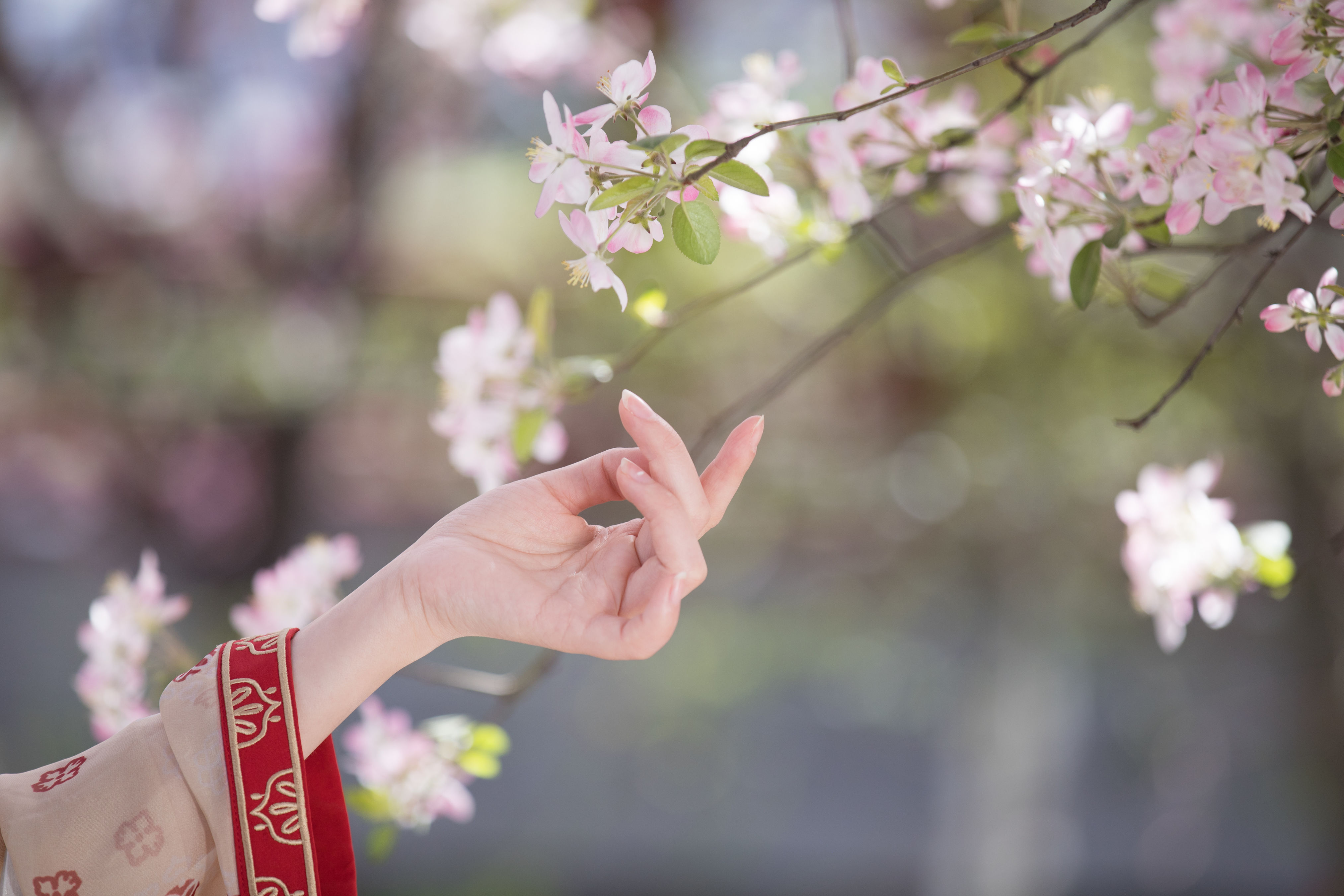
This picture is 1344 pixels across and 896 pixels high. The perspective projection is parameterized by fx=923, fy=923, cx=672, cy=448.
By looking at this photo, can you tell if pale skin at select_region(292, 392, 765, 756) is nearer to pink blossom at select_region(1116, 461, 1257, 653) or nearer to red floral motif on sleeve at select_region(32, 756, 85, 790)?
red floral motif on sleeve at select_region(32, 756, 85, 790)

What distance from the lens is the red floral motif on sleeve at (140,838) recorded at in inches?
24.7

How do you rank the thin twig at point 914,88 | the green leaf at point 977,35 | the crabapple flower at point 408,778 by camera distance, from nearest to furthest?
the thin twig at point 914,88, the green leaf at point 977,35, the crabapple flower at point 408,778

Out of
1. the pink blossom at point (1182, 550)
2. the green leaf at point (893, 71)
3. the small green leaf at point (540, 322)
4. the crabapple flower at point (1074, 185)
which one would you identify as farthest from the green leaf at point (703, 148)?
the pink blossom at point (1182, 550)

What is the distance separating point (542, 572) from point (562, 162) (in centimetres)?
28

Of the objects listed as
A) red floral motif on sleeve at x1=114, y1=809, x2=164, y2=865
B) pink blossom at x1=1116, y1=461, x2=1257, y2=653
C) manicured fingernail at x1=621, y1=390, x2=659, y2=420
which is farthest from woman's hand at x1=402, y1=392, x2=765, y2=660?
pink blossom at x1=1116, y1=461, x2=1257, y2=653

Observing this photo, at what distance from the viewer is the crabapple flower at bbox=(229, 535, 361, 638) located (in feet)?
3.50

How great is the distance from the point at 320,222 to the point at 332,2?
2303 mm

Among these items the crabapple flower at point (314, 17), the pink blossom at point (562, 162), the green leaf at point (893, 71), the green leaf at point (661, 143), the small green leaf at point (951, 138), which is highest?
the crabapple flower at point (314, 17)

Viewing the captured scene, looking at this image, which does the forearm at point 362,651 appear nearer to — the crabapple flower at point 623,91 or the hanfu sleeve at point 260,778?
the hanfu sleeve at point 260,778

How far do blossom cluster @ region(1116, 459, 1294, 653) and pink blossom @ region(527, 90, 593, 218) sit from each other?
2.32ft

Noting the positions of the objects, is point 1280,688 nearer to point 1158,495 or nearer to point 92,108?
point 1158,495

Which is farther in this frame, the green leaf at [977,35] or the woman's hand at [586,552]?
the green leaf at [977,35]

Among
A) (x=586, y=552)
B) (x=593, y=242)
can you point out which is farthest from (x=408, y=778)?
(x=593, y=242)

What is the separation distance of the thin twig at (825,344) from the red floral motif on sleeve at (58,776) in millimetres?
518
